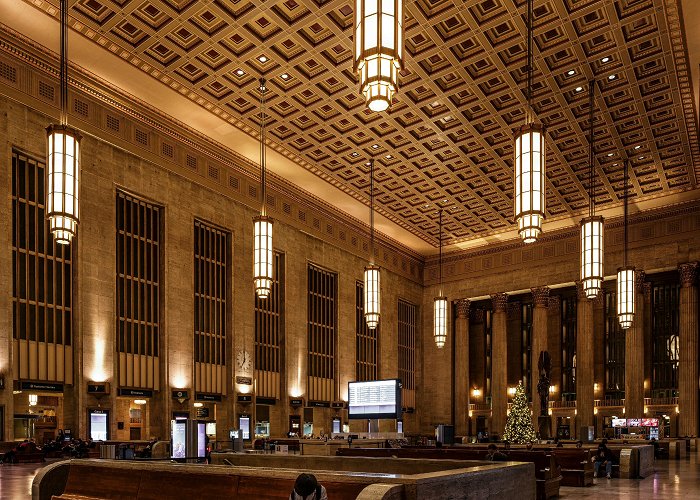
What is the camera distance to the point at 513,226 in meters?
31.2

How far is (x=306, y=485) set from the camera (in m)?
4.39

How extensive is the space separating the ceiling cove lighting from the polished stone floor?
7.09 meters

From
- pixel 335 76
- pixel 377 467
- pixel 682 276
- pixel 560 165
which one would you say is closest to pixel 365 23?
pixel 377 467

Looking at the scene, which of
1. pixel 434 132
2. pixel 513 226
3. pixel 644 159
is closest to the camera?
pixel 434 132

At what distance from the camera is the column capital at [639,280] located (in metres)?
28.8

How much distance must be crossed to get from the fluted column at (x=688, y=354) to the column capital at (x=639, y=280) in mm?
1431

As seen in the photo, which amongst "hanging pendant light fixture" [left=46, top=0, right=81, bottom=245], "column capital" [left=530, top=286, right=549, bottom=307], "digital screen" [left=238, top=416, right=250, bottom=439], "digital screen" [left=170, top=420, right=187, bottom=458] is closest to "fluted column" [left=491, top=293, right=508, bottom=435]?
"column capital" [left=530, top=286, right=549, bottom=307]

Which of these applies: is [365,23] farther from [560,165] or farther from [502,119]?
[560,165]

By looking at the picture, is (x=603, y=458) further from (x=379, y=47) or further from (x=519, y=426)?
(x=379, y=47)

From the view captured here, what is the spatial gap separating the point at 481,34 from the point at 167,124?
951cm

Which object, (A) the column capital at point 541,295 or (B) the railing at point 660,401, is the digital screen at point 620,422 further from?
(A) the column capital at point 541,295

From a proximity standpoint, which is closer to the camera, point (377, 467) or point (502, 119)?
point (377, 467)

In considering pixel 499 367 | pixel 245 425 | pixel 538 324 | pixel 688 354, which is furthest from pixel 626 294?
pixel 499 367

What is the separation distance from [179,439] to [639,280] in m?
24.4
